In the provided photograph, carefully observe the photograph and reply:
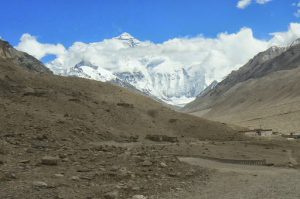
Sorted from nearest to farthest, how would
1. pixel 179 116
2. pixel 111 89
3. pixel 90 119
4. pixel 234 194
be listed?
pixel 234 194
pixel 90 119
pixel 179 116
pixel 111 89

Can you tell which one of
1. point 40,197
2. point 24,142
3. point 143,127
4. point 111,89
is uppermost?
point 111,89

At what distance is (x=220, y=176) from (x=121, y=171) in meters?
5.02

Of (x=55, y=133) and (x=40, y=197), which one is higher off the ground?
(x=55, y=133)

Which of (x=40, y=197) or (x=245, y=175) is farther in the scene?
(x=245, y=175)

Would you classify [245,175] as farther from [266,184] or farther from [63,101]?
[63,101]

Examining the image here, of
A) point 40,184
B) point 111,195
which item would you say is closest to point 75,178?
point 40,184

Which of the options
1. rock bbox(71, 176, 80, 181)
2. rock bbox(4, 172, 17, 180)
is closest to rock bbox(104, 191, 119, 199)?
rock bbox(71, 176, 80, 181)

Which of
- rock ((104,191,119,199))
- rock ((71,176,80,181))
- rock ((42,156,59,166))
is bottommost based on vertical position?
rock ((104,191,119,199))

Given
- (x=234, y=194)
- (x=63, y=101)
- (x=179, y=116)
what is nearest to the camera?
(x=234, y=194)

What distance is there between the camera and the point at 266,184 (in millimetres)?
20734

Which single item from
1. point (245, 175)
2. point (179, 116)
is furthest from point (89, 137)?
point (179, 116)

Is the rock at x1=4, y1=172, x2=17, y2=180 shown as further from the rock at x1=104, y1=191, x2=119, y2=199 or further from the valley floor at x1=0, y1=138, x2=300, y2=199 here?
the rock at x1=104, y1=191, x2=119, y2=199

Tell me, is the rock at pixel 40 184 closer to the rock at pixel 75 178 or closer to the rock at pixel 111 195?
the rock at pixel 75 178

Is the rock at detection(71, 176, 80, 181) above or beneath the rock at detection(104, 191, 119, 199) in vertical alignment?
above
